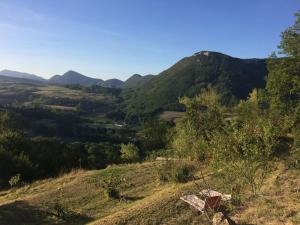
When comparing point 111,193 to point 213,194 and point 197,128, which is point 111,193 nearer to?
point 213,194

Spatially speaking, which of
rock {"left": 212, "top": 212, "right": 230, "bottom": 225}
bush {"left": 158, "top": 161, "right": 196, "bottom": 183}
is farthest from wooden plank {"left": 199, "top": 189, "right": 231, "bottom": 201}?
bush {"left": 158, "top": 161, "right": 196, "bottom": 183}

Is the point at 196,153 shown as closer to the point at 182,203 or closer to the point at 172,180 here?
the point at 172,180

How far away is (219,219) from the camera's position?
15789 mm

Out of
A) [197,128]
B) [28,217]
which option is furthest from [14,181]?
[197,128]

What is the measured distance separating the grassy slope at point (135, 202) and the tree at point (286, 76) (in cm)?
1129

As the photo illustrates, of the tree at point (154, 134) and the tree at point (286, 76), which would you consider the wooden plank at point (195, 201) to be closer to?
the tree at point (286, 76)

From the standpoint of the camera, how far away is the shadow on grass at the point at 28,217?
63.4 feet

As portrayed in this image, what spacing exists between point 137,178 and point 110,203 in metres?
5.15

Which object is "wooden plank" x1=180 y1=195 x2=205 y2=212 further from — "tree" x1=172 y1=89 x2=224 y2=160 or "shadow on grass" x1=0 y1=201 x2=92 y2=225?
"tree" x1=172 y1=89 x2=224 y2=160

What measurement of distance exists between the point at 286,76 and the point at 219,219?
828 inches

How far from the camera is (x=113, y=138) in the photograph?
126 m

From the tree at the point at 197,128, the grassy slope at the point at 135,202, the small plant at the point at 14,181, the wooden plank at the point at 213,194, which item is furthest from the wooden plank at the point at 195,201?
the small plant at the point at 14,181

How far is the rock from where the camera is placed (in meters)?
15.4

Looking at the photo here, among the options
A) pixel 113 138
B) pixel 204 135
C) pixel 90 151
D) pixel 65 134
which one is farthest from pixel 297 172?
pixel 65 134
